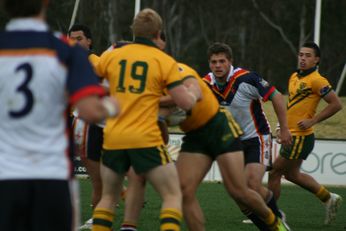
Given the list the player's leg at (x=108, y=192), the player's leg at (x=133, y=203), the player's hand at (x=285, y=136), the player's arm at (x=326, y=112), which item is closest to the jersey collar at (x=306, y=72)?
the player's arm at (x=326, y=112)

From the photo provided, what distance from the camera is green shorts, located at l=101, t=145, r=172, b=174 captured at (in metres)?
5.97

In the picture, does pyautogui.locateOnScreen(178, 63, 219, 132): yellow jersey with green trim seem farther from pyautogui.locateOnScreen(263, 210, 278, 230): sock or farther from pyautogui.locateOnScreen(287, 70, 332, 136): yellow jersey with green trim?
pyautogui.locateOnScreen(287, 70, 332, 136): yellow jersey with green trim

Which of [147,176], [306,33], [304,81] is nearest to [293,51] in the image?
[306,33]

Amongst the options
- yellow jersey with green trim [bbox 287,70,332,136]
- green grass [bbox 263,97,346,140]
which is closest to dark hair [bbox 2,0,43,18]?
yellow jersey with green trim [bbox 287,70,332,136]

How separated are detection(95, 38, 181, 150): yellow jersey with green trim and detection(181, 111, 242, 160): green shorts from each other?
75 centimetres

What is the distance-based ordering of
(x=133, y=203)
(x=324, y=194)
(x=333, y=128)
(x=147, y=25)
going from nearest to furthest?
1. (x=147, y=25)
2. (x=133, y=203)
3. (x=324, y=194)
4. (x=333, y=128)

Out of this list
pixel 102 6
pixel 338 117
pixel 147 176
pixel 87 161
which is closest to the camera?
pixel 147 176

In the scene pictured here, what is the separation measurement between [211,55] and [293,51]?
90.4ft

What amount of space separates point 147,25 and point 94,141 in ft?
6.42

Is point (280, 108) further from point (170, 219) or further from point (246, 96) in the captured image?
point (170, 219)

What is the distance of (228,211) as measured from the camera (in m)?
10.8

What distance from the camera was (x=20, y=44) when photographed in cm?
407

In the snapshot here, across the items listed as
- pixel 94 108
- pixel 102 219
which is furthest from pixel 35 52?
pixel 102 219

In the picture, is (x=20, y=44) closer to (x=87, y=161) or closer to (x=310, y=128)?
(x=87, y=161)
